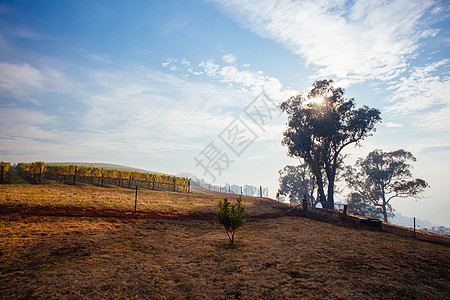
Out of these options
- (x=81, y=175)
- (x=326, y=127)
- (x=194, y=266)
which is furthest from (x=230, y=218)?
(x=81, y=175)

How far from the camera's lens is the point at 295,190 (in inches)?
2633

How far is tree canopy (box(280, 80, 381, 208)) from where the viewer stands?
34188 mm

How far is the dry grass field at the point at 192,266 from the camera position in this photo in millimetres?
6141

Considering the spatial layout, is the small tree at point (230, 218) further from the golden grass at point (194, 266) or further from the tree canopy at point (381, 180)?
the tree canopy at point (381, 180)

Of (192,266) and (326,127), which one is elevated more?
(326,127)

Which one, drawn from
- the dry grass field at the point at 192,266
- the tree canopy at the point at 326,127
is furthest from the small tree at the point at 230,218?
the tree canopy at the point at 326,127

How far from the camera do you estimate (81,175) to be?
1779 inches

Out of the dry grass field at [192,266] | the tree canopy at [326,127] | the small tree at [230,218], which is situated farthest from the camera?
the tree canopy at [326,127]

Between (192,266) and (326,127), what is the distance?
32670 millimetres

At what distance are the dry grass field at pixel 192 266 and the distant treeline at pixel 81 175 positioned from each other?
30.6 m

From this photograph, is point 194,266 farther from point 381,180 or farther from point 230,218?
point 381,180

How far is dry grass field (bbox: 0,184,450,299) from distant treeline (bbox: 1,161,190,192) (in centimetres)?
3057

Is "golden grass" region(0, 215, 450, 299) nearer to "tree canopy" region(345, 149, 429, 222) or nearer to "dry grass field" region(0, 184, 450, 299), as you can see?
"dry grass field" region(0, 184, 450, 299)

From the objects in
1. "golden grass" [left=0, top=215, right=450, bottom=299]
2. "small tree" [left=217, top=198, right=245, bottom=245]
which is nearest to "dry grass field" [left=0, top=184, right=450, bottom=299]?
"golden grass" [left=0, top=215, right=450, bottom=299]
